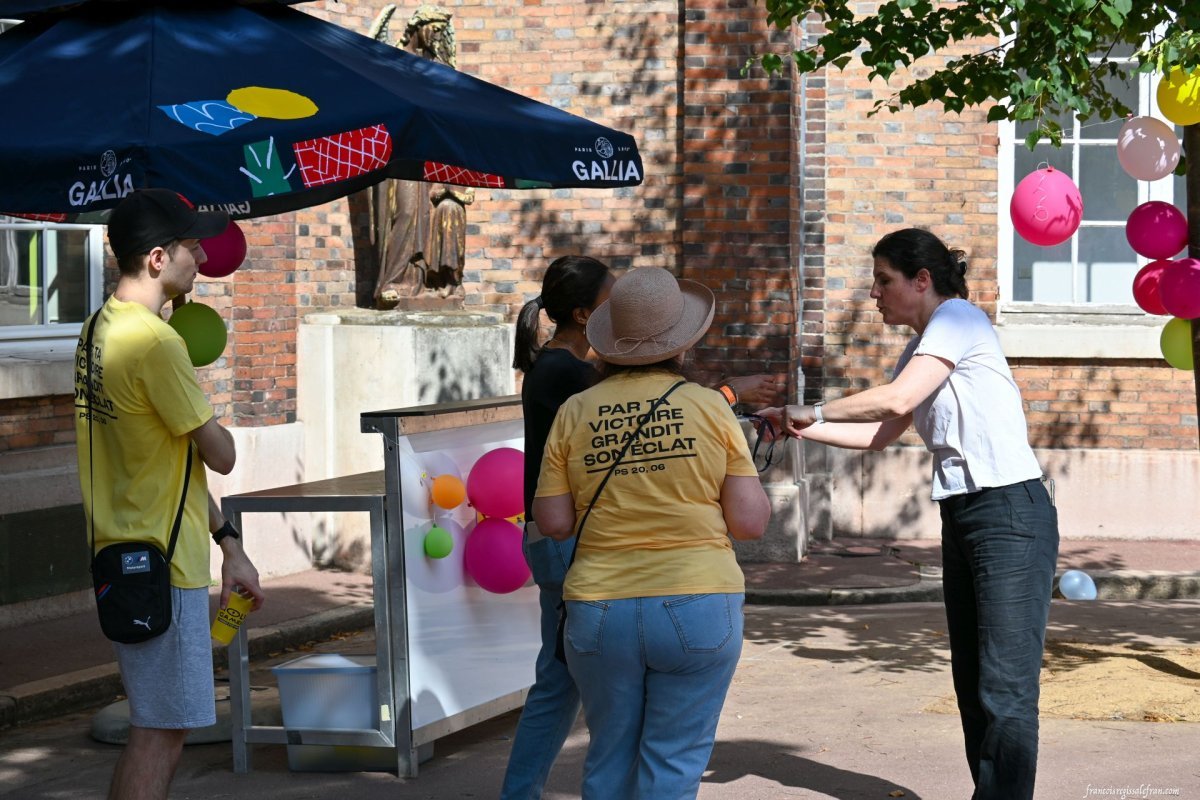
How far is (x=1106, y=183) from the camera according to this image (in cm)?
1246

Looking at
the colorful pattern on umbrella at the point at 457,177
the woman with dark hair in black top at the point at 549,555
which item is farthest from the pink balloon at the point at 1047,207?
the woman with dark hair in black top at the point at 549,555

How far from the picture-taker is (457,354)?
35.8 ft

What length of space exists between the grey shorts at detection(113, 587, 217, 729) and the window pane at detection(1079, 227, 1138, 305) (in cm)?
957

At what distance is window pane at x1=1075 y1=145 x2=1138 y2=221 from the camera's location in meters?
12.4

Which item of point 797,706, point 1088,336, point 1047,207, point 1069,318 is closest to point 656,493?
point 797,706

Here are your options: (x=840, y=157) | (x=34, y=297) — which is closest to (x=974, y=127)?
(x=840, y=157)

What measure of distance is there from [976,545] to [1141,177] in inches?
145

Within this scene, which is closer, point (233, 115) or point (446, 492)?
point (233, 115)

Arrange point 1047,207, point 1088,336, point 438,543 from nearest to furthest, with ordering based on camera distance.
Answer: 1. point 438,543
2. point 1047,207
3. point 1088,336

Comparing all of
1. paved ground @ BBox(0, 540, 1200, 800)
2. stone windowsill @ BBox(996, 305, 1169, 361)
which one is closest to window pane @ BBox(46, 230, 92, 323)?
paved ground @ BBox(0, 540, 1200, 800)

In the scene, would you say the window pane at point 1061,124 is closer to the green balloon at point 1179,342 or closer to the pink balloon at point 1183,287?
the green balloon at point 1179,342

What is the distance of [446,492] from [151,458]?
1911 millimetres

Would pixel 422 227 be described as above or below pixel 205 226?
above

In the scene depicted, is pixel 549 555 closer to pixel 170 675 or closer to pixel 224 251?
pixel 170 675
